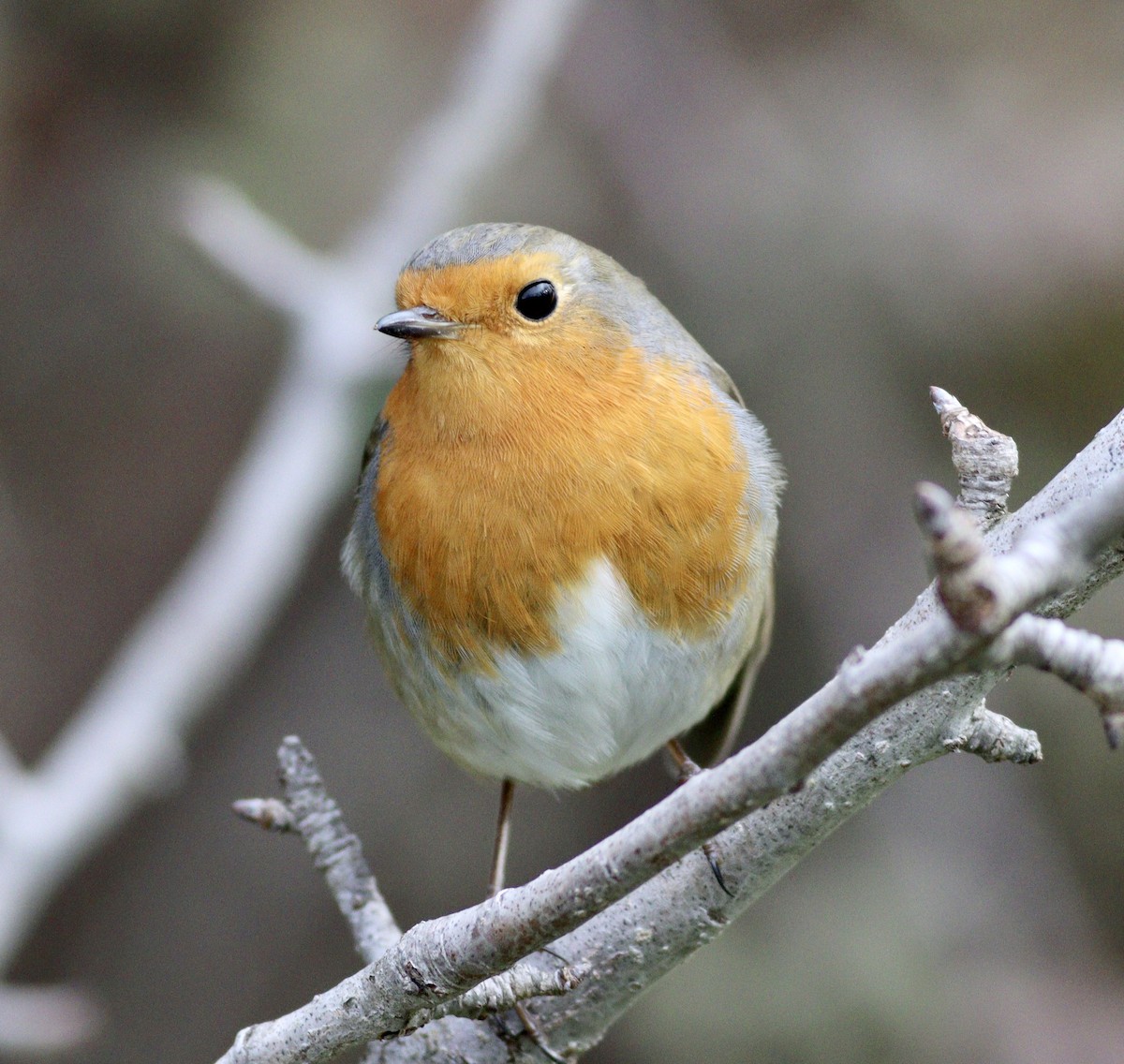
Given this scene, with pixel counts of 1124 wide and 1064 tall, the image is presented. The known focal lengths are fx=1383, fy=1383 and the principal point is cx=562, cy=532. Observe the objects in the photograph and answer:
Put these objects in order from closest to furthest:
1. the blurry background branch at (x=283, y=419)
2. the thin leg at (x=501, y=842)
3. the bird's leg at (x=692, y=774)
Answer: the bird's leg at (x=692, y=774) → the thin leg at (x=501, y=842) → the blurry background branch at (x=283, y=419)

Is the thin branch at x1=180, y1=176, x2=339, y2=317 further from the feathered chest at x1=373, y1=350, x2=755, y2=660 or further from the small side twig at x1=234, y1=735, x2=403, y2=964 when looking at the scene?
the small side twig at x1=234, y1=735, x2=403, y2=964

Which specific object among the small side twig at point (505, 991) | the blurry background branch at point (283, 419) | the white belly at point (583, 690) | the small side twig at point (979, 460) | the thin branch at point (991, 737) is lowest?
the small side twig at point (505, 991)

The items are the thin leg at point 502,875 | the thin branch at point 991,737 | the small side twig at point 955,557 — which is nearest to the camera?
the small side twig at point 955,557

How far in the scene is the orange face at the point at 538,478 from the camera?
2627 millimetres

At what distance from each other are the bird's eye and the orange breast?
9 cm

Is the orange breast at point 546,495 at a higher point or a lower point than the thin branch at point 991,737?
higher

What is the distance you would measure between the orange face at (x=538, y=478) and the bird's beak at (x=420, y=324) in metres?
0.02

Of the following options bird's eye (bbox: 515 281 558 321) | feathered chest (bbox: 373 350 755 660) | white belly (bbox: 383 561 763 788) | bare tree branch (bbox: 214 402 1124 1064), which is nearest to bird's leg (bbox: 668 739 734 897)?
bare tree branch (bbox: 214 402 1124 1064)

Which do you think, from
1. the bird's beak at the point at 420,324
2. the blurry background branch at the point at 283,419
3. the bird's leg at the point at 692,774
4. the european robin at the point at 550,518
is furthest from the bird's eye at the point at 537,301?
the blurry background branch at the point at 283,419

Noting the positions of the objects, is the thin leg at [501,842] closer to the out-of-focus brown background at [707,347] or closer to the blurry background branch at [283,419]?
the out-of-focus brown background at [707,347]

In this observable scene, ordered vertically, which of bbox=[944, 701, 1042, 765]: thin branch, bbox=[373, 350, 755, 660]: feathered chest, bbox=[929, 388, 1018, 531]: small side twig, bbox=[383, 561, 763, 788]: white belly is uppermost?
bbox=[373, 350, 755, 660]: feathered chest

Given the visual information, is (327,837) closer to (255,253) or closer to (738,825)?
(738,825)

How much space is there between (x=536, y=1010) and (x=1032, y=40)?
3983mm

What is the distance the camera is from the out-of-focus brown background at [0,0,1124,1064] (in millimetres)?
4082
